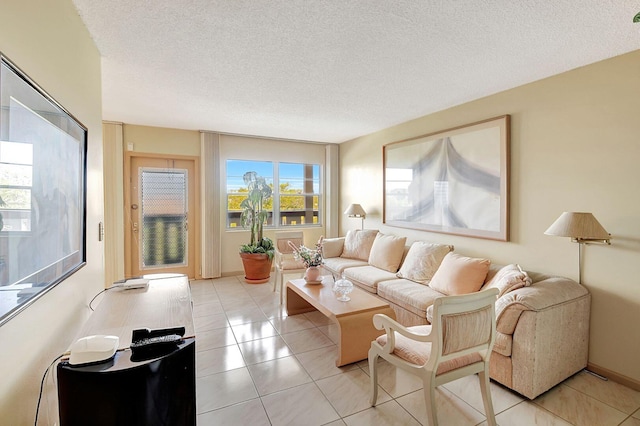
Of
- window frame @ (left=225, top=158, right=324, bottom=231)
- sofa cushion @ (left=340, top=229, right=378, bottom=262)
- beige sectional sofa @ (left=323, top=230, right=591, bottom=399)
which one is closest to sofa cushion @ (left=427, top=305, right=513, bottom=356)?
beige sectional sofa @ (left=323, top=230, right=591, bottom=399)

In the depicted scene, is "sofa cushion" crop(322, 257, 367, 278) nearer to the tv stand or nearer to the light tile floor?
the light tile floor

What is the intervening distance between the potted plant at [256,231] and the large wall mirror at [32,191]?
11.3 ft

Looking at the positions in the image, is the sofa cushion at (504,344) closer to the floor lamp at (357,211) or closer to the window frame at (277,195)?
the floor lamp at (357,211)

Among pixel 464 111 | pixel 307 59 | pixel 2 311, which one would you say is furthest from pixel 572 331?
pixel 2 311

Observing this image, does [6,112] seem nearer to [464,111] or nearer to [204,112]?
[204,112]

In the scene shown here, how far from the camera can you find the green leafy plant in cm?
530

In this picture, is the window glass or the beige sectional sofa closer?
the beige sectional sofa

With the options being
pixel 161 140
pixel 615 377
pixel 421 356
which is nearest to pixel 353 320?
pixel 421 356

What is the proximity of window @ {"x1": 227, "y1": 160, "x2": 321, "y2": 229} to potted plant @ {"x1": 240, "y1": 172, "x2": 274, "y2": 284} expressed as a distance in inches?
6.4

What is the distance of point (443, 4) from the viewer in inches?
68.8

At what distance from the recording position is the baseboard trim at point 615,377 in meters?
2.28

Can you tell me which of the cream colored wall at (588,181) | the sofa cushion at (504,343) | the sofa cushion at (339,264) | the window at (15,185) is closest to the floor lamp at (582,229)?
the cream colored wall at (588,181)

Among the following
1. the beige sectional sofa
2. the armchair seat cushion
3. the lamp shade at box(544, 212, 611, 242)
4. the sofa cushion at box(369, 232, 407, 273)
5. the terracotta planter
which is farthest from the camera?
the terracotta planter

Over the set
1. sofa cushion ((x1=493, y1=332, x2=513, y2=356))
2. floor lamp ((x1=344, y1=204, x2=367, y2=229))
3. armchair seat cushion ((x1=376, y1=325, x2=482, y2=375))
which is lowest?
sofa cushion ((x1=493, y1=332, x2=513, y2=356))
